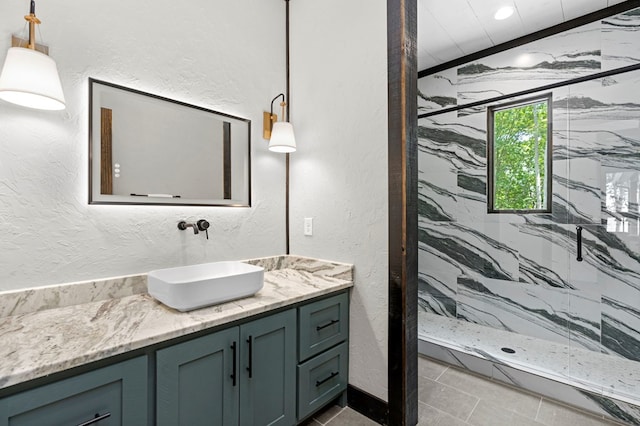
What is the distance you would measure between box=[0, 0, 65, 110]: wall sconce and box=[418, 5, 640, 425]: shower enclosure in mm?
2829

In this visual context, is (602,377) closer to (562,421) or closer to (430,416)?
(562,421)

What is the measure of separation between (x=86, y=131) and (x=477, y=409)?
2.62 meters

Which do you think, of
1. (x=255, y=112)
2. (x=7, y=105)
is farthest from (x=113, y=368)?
(x=255, y=112)

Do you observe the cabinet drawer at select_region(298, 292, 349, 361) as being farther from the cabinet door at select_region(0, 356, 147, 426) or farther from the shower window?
the shower window

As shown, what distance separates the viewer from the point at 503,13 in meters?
2.37

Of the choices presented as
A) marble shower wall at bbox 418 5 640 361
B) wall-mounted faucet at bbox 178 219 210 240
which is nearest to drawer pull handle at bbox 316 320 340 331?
wall-mounted faucet at bbox 178 219 210 240

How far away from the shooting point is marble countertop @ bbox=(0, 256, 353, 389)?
884 millimetres

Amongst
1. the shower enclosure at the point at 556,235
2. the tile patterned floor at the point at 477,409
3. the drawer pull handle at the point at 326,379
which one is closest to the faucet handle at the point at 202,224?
the drawer pull handle at the point at 326,379

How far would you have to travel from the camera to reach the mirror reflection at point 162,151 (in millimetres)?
1450

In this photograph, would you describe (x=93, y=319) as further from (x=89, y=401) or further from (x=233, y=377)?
(x=233, y=377)

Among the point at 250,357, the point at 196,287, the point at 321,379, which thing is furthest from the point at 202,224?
the point at 321,379

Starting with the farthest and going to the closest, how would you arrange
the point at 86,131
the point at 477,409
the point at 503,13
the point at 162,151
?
the point at 503,13
the point at 477,409
the point at 162,151
the point at 86,131

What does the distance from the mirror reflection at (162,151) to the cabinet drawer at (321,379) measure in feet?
3.51

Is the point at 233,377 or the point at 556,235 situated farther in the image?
the point at 556,235
